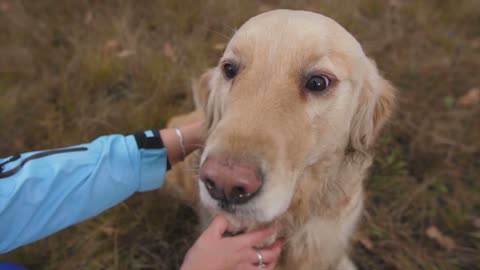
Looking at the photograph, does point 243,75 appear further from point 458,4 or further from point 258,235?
point 458,4

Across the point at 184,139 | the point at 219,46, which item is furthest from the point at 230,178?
the point at 219,46

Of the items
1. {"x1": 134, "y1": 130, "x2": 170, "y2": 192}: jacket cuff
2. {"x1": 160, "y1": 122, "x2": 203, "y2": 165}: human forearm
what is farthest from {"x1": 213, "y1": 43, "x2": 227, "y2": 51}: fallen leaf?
{"x1": 134, "y1": 130, "x2": 170, "y2": 192}: jacket cuff

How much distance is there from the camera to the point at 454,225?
2.54 metres

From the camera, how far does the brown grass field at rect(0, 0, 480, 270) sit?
2504 mm

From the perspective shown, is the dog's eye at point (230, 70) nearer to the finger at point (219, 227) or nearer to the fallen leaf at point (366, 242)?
the finger at point (219, 227)

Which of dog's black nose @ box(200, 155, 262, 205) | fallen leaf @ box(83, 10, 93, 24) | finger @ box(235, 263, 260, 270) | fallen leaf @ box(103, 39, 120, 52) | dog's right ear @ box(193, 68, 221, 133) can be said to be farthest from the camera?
fallen leaf @ box(83, 10, 93, 24)

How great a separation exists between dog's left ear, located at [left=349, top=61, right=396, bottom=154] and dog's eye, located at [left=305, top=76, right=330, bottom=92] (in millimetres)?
305

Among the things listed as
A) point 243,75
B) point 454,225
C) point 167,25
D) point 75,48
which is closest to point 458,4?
point 454,225

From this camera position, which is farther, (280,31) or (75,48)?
(75,48)

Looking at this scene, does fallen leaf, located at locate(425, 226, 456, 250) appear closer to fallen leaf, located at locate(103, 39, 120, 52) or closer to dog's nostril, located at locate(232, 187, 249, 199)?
dog's nostril, located at locate(232, 187, 249, 199)

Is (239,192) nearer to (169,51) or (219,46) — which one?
(219,46)

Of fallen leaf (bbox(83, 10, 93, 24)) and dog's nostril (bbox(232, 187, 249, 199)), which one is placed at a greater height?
fallen leaf (bbox(83, 10, 93, 24))

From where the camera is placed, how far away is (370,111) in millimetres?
1821

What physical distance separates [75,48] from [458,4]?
169 inches
